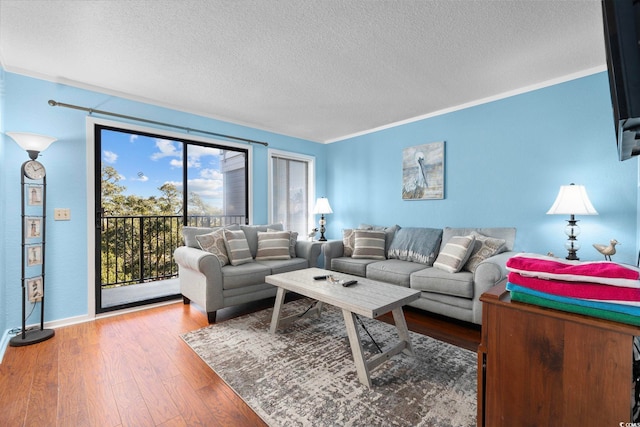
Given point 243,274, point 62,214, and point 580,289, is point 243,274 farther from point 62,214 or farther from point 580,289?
point 580,289

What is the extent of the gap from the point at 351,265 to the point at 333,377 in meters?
1.70

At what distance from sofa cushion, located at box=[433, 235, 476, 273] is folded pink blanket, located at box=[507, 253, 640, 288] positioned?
206 cm

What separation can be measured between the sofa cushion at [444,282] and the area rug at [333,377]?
0.47 m

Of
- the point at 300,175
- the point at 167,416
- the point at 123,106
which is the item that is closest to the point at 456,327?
the point at 167,416

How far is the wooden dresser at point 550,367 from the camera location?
0.63 metres

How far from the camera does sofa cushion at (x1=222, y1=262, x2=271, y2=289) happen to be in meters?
2.81

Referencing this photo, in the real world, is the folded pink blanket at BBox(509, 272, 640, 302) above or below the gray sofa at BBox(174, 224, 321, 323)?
above

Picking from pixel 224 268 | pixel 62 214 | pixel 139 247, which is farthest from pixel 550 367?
pixel 139 247

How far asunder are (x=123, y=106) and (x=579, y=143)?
457 cm

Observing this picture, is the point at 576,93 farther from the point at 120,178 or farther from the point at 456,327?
the point at 120,178

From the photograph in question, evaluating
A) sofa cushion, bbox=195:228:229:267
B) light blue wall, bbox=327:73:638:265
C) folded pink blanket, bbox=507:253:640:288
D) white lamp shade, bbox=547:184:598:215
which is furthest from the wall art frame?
folded pink blanket, bbox=507:253:640:288

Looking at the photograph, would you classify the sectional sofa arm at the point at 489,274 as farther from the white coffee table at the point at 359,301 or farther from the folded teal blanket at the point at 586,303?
the folded teal blanket at the point at 586,303

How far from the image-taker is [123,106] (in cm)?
310

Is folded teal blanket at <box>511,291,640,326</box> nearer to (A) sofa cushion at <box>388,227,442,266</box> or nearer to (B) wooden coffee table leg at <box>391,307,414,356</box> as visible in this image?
(B) wooden coffee table leg at <box>391,307,414,356</box>
